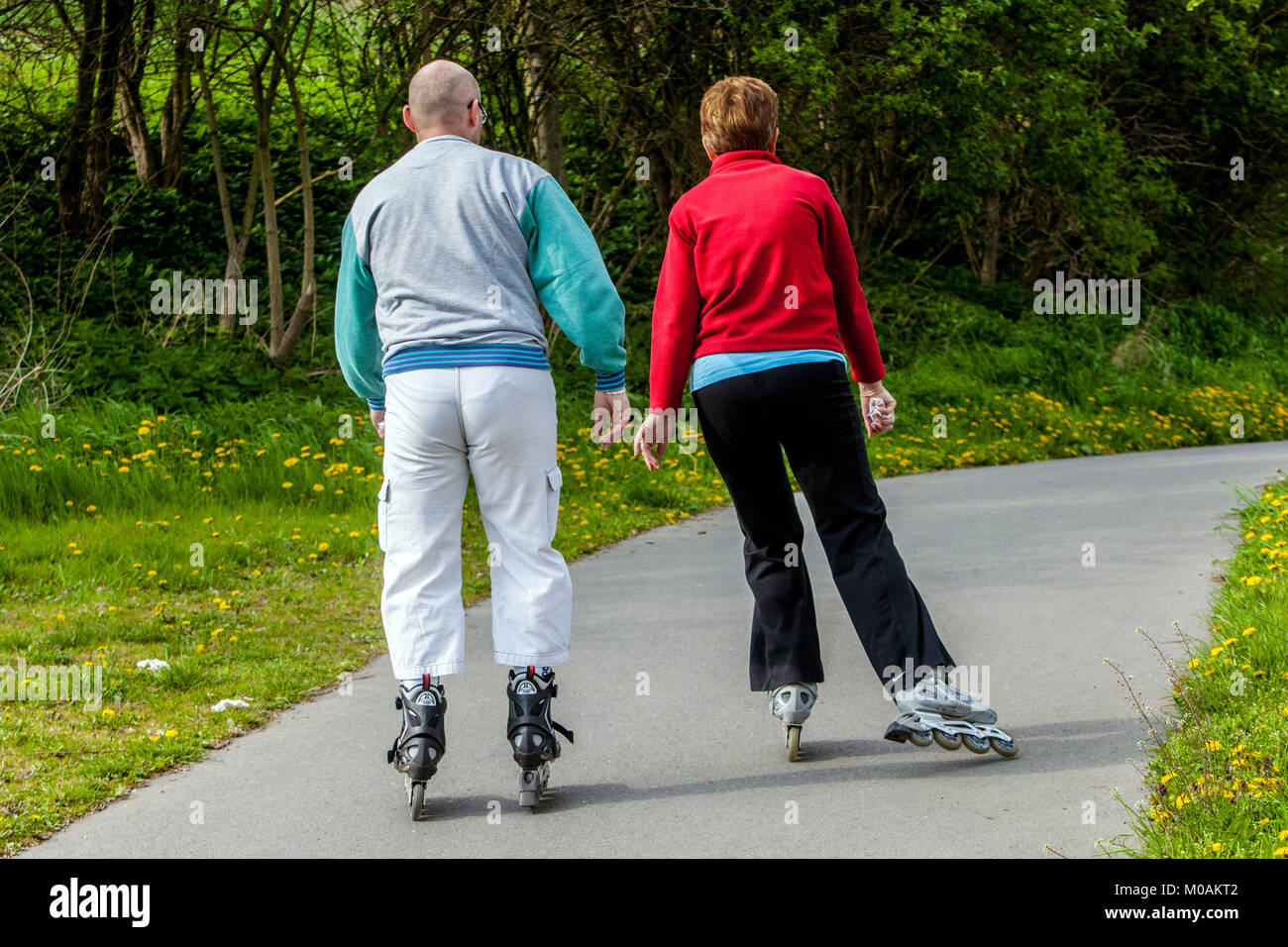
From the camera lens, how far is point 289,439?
9.91m

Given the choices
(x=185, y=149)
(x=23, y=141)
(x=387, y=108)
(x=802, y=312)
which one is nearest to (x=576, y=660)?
(x=802, y=312)

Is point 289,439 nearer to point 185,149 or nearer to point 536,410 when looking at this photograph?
point 536,410

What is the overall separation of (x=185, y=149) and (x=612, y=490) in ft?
29.8

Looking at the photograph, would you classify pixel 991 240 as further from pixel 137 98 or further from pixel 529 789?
pixel 529 789

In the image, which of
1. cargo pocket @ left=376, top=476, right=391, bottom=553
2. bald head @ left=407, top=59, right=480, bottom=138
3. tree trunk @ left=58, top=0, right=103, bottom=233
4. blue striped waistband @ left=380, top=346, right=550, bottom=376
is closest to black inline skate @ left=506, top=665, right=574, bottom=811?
cargo pocket @ left=376, top=476, right=391, bottom=553

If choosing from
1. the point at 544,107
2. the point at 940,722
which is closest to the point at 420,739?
the point at 940,722

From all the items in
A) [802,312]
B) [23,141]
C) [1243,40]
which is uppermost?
[1243,40]

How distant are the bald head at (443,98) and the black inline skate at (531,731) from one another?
5.07ft

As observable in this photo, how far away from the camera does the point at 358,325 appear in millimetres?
3961

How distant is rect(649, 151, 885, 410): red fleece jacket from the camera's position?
3.93 metres

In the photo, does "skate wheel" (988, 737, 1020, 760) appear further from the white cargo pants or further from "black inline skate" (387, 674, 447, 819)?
"black inline skate" (387, 674, 447, 819)

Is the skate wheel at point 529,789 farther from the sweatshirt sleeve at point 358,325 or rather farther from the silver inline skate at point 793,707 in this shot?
the sweatshirt sleeve at point 358,325

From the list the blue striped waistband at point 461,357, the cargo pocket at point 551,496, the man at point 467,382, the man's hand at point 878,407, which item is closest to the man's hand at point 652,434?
the man at point 467,382

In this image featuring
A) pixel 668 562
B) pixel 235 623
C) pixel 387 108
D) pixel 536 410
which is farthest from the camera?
pixel 387 108
